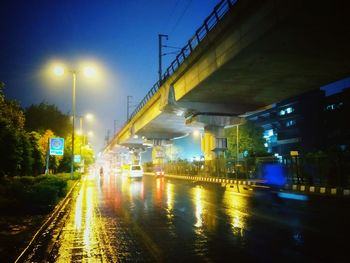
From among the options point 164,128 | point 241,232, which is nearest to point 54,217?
point 241,232

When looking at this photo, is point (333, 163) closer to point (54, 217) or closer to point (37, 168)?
point (54, 217)

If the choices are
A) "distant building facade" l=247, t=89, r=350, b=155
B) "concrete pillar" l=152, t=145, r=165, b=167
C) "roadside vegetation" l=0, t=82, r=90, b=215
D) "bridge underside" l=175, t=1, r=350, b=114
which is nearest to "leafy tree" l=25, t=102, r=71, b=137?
"roadside vegetation" l=0, t=82, r=90, b=215

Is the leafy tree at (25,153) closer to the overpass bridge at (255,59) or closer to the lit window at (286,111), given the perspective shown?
the overpass bridge at (255,59)

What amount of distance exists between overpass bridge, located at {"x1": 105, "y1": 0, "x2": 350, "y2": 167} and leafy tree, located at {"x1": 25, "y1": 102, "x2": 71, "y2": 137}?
2513cm

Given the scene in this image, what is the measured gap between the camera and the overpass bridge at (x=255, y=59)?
15320mm

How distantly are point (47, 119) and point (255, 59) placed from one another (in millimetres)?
44944

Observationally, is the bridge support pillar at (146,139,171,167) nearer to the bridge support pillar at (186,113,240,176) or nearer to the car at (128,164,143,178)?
the car at (128,164,143,178)

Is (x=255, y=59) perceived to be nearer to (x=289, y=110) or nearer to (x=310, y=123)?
(x=310, y=123)

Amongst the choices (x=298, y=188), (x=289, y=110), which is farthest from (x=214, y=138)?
(x=289, y=110)

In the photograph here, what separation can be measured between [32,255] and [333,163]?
16.0m

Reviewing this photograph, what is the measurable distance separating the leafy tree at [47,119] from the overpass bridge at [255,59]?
25.1m

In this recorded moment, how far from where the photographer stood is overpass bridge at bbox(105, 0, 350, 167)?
15.3 meters

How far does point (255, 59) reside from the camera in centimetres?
2036

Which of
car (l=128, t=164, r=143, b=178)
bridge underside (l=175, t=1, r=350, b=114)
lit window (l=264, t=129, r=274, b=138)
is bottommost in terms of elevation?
car (l=128, t=164, r=143, b=178)
